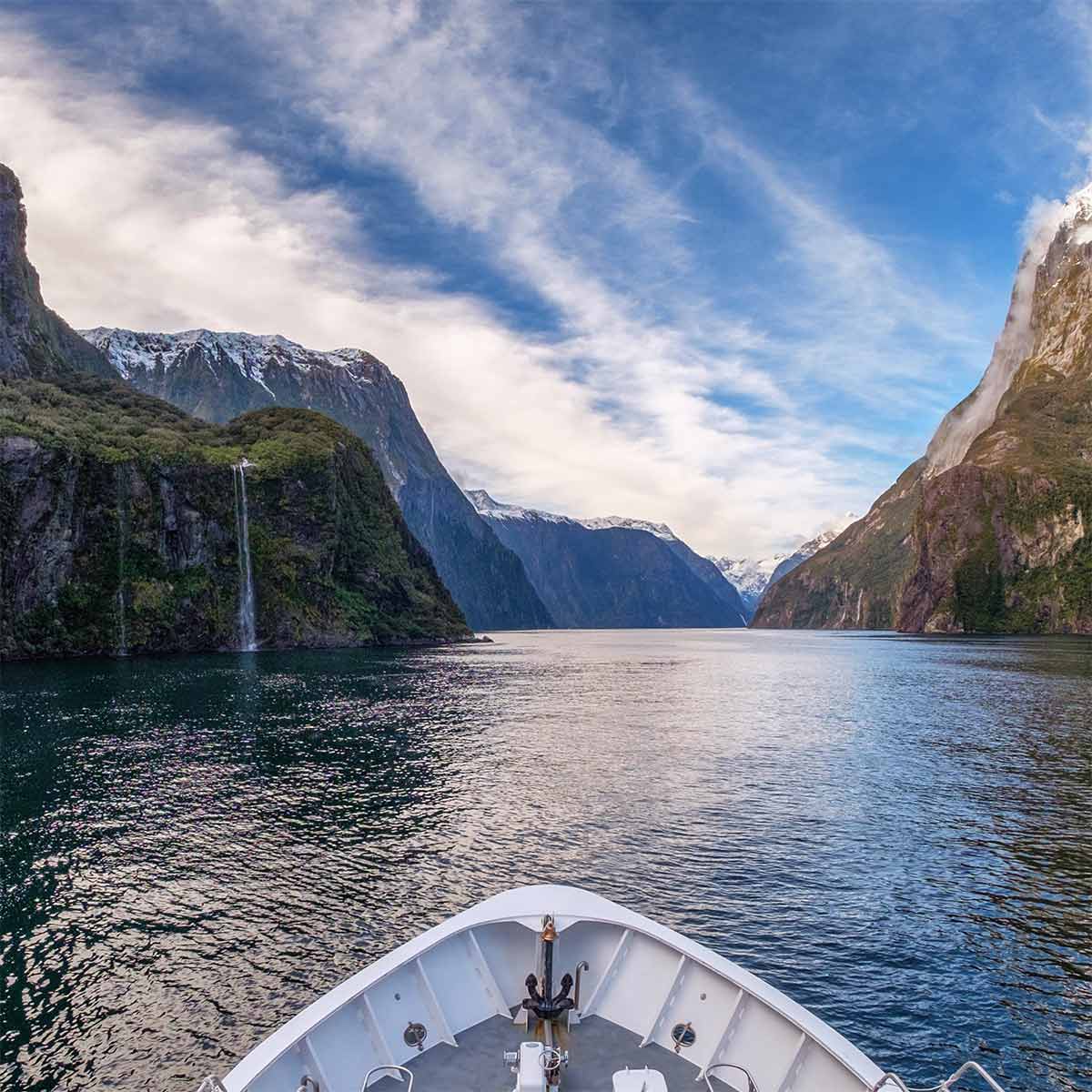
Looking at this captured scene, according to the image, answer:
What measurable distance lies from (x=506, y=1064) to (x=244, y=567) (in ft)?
580

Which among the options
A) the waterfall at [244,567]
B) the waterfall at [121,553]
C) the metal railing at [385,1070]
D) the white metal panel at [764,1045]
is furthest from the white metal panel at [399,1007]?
the waterfall at [244,567]

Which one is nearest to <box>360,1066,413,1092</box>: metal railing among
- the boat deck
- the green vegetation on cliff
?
the boat deck

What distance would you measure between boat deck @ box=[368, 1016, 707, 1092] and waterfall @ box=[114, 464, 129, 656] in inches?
6228

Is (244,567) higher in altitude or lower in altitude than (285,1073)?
higher

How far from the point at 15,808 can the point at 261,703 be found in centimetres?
3903

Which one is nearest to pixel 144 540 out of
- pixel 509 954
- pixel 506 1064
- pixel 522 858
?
pixel 522 858

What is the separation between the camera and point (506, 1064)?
12367mm

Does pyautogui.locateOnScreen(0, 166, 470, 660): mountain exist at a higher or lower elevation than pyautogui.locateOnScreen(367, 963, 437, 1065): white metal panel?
higher

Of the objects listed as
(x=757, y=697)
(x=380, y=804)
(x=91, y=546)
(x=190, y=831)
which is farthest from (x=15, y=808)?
(x=91, y=546)

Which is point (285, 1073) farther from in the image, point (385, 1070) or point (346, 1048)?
point (385, 1070)

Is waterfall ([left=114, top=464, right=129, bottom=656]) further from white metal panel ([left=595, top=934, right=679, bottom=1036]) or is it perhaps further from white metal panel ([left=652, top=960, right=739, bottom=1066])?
white metal panel ([left=652, top=960, right=739, bottom=1066])

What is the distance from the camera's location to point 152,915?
2556 centimetres

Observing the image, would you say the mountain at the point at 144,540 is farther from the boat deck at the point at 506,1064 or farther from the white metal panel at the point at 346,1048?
the boat deck at the point at 506,1064

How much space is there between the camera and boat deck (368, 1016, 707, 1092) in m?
11.9
